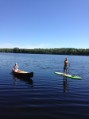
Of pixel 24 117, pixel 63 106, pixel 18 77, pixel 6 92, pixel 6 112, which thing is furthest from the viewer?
pixel 18 77

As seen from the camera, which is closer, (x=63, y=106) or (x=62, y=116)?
(x=62, y=116)

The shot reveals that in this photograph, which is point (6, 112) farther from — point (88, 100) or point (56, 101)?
point (88, 100)

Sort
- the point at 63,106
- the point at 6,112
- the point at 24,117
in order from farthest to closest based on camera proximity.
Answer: the point at 63,106 → the point at 6,112 → the point at 24,117

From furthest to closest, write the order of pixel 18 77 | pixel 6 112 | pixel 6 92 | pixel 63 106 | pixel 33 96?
pixel 18 77 → pixel 6 92 → pixel 33 96 → pixel 63 106 → pixel 6 112

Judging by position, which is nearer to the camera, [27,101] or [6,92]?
[27,101]

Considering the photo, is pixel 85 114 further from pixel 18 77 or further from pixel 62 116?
pixel 18 77

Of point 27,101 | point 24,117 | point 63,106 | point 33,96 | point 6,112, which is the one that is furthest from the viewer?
point 33,96

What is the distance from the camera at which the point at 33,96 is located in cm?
1756

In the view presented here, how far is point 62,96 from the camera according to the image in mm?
17844

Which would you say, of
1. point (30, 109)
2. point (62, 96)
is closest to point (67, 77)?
point (62, 96)

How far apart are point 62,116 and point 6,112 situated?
339cm

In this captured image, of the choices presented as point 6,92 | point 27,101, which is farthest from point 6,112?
point 6,92

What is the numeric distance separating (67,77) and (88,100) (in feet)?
43.4

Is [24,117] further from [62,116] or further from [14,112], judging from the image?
[62,116]
